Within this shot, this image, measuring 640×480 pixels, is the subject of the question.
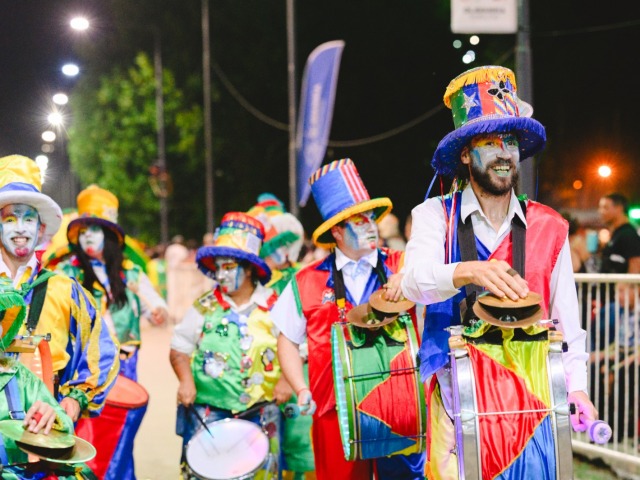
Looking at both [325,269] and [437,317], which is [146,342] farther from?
[437,317]

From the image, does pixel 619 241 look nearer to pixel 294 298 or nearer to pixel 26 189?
pixel 294 298

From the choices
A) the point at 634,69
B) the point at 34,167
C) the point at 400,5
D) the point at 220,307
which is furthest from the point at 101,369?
the point at 400,5

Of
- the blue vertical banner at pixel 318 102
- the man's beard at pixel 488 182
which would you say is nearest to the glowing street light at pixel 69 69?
the man's beard at pixel 488 182

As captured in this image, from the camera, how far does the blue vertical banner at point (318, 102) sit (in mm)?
15031

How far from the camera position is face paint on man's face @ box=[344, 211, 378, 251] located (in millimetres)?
5004

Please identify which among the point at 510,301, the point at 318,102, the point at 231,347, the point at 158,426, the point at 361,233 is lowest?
the point at 158,426

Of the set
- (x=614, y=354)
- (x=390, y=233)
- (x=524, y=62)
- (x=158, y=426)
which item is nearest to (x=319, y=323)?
(x=524, y=62)

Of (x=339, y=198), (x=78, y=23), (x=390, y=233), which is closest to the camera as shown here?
(x=339, y=198)

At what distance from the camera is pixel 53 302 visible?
13.1 ft

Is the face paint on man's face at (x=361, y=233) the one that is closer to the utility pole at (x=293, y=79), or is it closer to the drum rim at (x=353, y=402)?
the drum rim at (x=353, y=402)

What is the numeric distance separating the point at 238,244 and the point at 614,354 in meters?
3.49

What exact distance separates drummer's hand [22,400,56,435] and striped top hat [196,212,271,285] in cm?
273

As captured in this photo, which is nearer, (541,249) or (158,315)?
(541,249)

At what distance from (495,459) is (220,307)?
3302 mm
